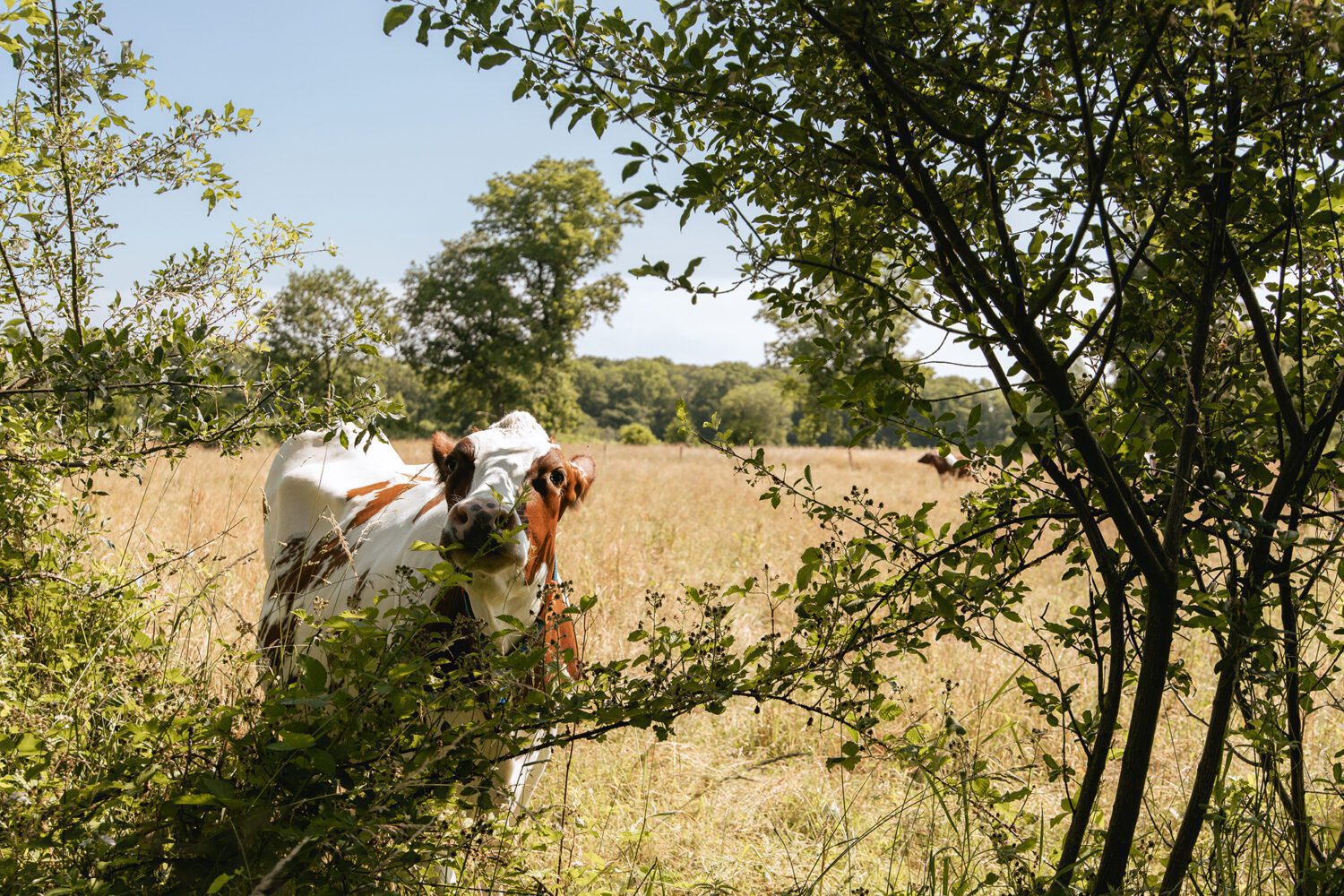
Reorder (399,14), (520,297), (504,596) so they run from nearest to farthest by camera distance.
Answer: (399,14), (504,596), (520,297)

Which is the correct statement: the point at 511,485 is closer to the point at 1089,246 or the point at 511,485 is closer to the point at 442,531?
the point at 442,531

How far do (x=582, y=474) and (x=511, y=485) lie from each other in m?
0.56

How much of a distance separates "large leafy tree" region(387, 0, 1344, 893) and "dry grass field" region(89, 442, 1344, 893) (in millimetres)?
314

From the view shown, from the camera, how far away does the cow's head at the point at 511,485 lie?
276 centimetres

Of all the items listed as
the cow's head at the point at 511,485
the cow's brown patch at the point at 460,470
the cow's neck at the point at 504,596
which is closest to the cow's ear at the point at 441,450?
the cow's head at the point at 511,485

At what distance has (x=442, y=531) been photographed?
2.91m

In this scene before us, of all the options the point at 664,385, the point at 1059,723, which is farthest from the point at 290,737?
the point at 664,385

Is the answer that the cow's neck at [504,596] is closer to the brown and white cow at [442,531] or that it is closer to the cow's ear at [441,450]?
the brown and white cow at [442,531]

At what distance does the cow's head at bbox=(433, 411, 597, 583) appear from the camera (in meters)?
2.76

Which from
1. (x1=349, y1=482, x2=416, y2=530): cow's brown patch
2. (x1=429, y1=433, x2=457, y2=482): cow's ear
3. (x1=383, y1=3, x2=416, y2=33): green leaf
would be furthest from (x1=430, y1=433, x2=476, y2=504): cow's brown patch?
(x1=383, y1=3, x2=416, y2=33): green leaf

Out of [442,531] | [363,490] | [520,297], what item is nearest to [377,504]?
[363,490]

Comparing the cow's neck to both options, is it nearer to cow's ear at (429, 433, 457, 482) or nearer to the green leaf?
cow's ear at (429, 433, 457, 482)

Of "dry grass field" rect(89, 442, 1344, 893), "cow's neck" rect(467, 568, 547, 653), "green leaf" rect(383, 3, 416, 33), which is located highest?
"green leaf" rect(383, 3, 416, 33)

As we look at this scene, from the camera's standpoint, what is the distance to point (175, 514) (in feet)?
25.4
